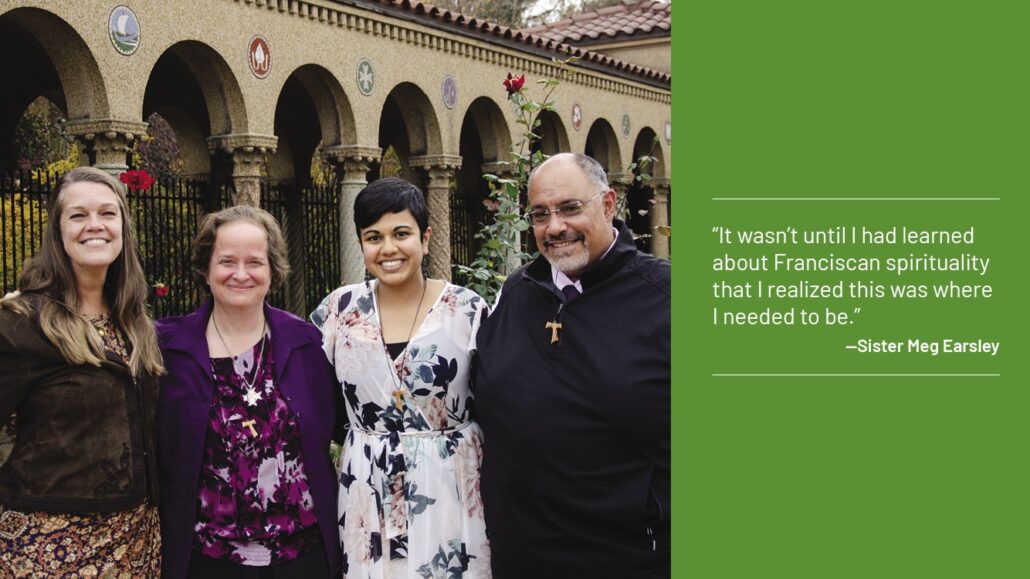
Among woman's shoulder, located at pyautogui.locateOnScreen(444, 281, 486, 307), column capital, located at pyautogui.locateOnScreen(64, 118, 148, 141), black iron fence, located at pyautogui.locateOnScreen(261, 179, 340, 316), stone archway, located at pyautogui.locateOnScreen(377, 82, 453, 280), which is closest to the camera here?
woman's shoulder, located at pyautogui.locateOnScreen(444, 281, 486, 307)

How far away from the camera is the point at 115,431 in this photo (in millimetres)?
2758

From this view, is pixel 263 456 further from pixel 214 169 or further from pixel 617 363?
pixel 214 169

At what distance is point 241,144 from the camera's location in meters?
10.3

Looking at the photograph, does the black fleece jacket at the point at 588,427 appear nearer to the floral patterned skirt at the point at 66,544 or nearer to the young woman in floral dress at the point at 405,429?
the young woman in floral dress at the point at 405,429

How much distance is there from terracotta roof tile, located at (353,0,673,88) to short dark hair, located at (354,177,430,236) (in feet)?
13.7

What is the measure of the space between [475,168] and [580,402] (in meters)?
15.0

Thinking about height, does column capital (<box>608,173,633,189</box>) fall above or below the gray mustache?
above

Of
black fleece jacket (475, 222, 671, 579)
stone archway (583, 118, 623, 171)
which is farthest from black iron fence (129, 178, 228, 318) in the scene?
black fleece jacket (475, 222, 671, 579)

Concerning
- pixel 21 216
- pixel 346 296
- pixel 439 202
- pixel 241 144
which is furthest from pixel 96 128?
pixel 346 296

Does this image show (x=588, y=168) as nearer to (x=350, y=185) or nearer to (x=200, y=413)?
(x=200, y=413)

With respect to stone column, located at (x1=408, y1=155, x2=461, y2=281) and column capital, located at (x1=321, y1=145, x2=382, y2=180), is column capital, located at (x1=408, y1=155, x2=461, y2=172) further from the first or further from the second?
column capital, located at (x1=321, y1=145, x2=382, y2=180)

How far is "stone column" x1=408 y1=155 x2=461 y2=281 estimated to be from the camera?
42.5ft

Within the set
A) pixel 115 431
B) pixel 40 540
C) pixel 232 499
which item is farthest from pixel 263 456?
pixel 40 540
